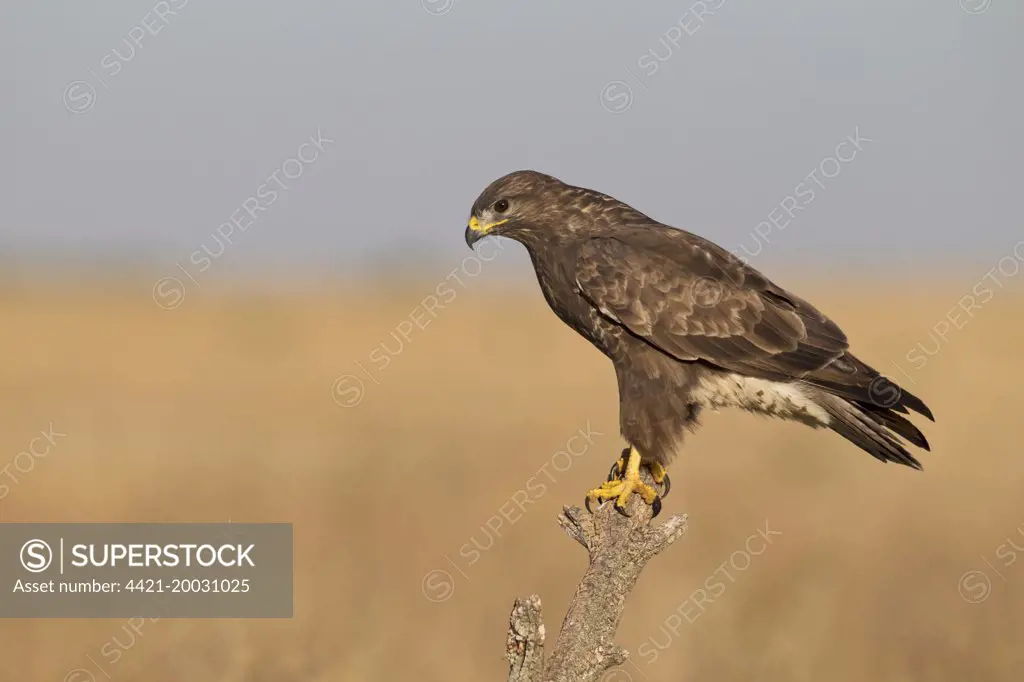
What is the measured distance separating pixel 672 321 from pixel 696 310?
0.57 feet

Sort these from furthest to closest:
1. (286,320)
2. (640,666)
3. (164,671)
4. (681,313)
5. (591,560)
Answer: (286,320) → (640,666) → (164,671) → (681,313) → (591,560)

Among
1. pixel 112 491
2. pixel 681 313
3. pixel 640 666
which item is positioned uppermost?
pixel 681 313

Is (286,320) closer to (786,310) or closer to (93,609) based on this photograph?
(93,609)

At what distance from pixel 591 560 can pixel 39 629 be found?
18.7ft

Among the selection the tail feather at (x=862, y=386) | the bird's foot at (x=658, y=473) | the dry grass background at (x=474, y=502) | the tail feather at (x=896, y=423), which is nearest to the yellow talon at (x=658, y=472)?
the bird's foot at (x=658, y=473)

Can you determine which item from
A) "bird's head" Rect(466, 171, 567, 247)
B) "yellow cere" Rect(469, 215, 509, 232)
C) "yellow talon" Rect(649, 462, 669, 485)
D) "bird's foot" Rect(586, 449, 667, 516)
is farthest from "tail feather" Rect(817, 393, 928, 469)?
"yellow cere" Rect(469, 215, 509, 232)

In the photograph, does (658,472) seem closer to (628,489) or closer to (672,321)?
(628,489)

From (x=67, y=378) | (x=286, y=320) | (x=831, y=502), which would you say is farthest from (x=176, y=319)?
(x=831, y=502)

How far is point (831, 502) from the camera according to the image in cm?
1364

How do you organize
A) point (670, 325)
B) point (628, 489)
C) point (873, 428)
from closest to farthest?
point (628, 489), point (873, 428), point (670, 325)

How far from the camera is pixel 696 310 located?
7559 millimetres

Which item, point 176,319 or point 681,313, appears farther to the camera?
point 176,319

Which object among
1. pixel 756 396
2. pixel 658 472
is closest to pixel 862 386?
pixel 756 396

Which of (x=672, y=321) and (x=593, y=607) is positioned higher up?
(x=672, y=321)
